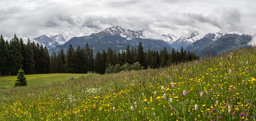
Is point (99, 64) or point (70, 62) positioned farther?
point (70, 62)

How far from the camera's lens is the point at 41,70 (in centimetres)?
8762

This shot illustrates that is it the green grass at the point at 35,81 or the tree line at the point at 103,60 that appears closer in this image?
the green grass at the point at 35,81

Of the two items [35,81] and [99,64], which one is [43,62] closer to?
[99,64]

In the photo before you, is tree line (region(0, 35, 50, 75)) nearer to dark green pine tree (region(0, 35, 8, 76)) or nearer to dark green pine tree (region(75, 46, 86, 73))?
dark green pine tree (region(0, 35, 8, 76))

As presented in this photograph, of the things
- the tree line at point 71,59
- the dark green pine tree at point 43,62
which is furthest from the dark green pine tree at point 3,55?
the dark green pine tree at point 43,62

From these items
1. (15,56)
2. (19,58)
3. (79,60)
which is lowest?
(79,60)

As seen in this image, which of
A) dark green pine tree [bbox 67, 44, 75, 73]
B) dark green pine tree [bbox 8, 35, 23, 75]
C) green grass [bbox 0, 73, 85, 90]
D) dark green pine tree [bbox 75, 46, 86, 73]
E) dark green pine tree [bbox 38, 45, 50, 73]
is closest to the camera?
green grass [bbox 0, 73, 85, 90]

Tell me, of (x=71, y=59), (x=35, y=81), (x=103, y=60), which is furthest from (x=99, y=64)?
(x=35, y=81)

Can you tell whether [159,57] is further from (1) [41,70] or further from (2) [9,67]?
(2) [9,67]

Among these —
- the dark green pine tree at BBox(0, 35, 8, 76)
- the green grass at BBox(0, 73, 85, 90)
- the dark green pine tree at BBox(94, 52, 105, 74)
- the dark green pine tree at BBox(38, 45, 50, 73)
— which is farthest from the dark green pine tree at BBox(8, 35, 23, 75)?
the dark green pine tree at BBox(94, 52, 105, 74)

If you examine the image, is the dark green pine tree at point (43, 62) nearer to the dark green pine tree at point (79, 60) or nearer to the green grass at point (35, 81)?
the dark green pine tree at point (79, 60)

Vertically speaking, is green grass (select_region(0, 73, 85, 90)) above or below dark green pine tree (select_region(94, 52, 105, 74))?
below

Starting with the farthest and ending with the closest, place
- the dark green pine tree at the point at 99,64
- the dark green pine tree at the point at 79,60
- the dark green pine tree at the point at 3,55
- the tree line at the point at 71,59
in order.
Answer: the dark green pine tree at the point at 79,60, the dark green pine tree at the point at 99,64, the tree line at the point at 71,59, the dark green pine tree at the point at 3,55

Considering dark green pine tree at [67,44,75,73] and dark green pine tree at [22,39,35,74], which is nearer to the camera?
dark green pine tree at [22,39,35,74]
